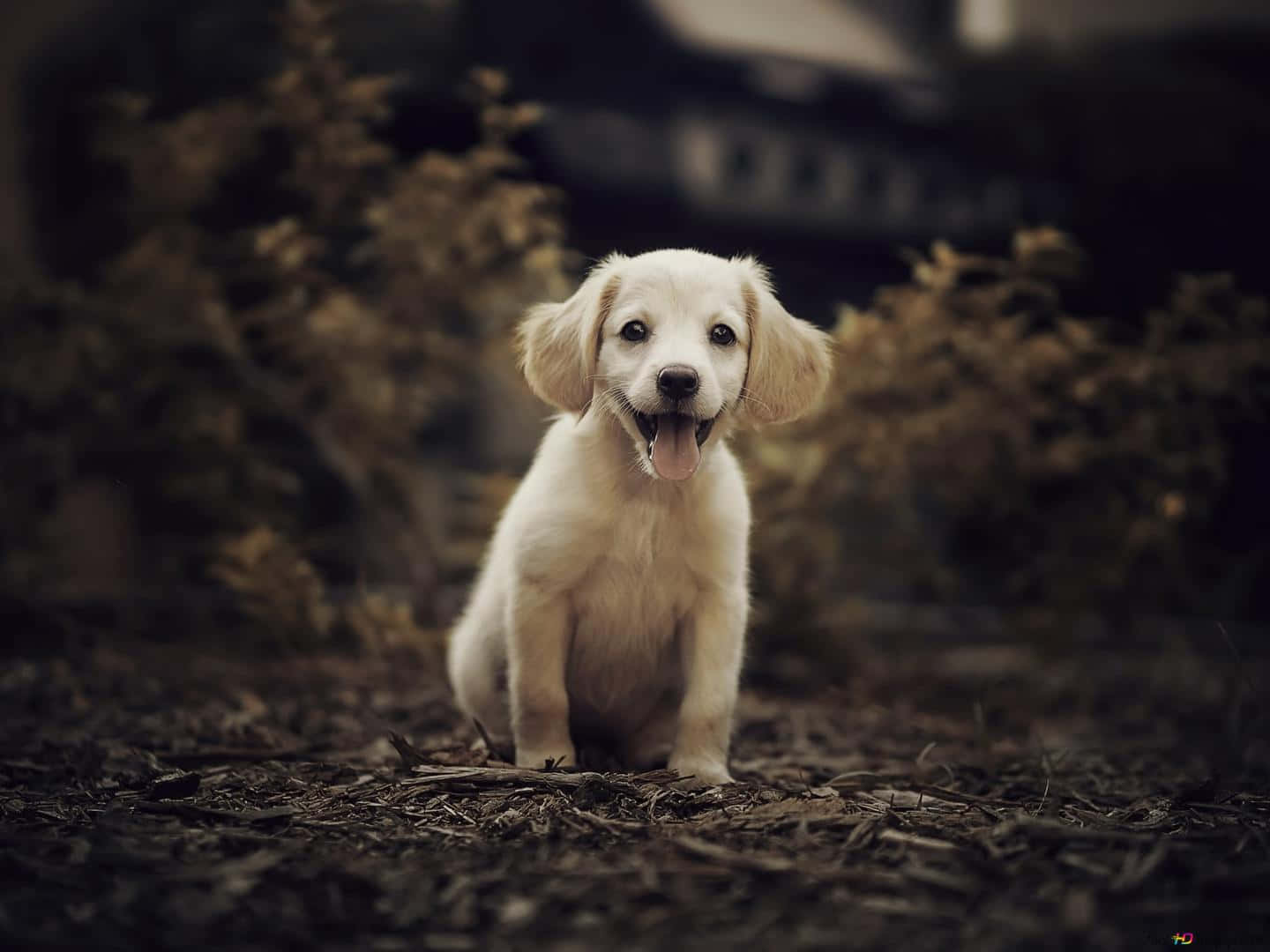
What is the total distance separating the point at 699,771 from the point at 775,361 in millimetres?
1196

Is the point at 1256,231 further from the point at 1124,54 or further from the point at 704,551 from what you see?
the point at 704,551

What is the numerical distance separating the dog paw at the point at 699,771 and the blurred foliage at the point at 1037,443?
7.71ft

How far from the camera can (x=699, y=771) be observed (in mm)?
3023

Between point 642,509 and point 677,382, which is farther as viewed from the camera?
point 642,509

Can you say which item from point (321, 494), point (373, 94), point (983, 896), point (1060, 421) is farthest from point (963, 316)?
point (321, 494)

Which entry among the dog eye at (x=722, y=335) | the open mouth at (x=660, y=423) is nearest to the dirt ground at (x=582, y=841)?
the open mouth at (x=660, y=423)

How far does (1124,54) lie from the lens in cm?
812

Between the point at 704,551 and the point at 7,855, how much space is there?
1809 mm

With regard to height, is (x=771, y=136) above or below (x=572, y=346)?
above

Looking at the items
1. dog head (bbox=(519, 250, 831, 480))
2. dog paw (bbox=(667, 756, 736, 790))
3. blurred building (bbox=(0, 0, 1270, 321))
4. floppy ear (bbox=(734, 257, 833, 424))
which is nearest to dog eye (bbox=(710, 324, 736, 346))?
dog head (bbox=(519, 250, 831, 480))

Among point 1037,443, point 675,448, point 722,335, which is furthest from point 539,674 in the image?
point 1037,443

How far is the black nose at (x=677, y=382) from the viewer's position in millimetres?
2839

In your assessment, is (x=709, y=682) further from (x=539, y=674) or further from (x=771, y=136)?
(x=771, y=136)

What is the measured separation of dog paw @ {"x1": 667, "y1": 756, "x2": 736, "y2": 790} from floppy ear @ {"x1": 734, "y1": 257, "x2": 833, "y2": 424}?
39.3 inches
